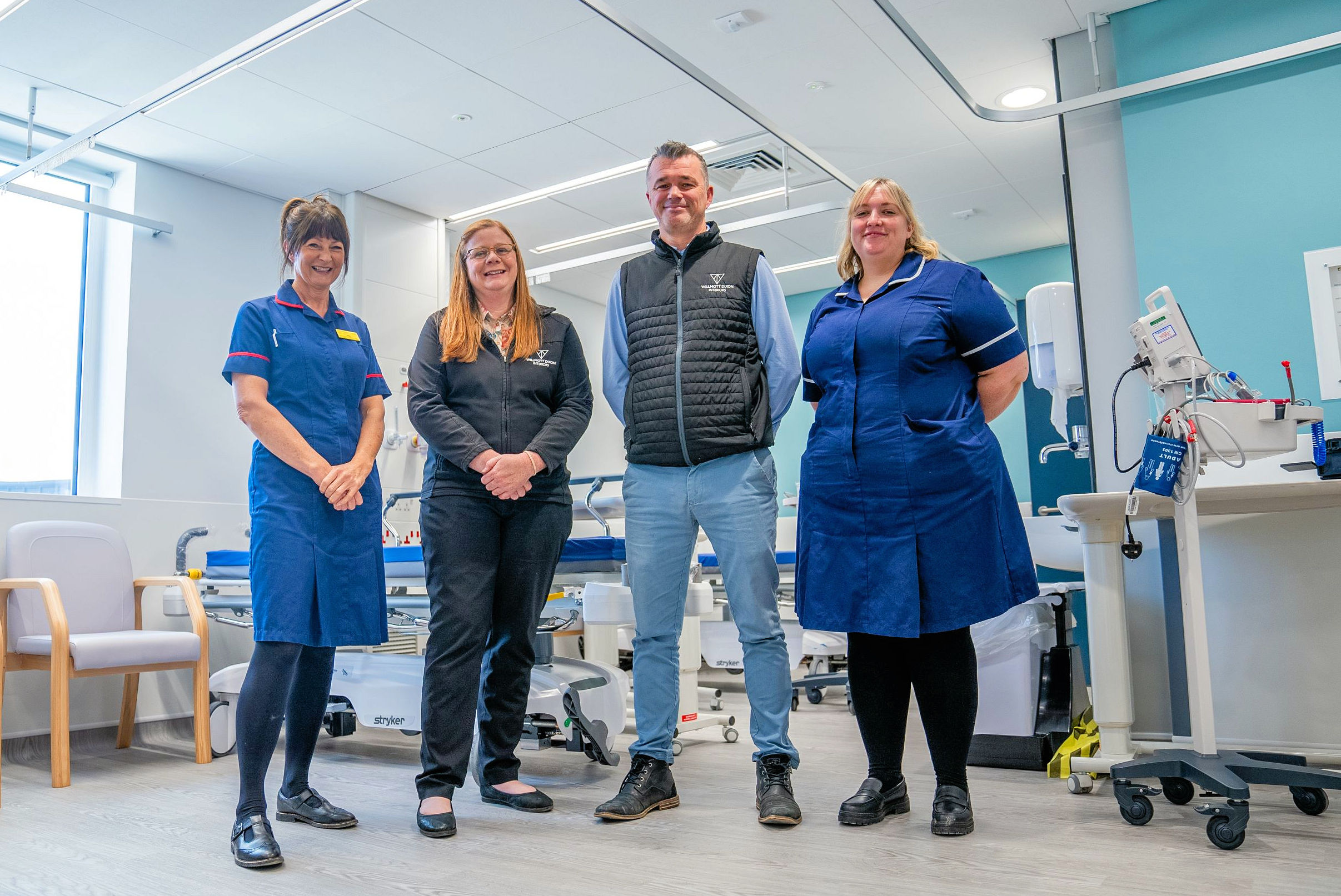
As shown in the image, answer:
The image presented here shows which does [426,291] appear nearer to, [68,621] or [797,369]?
[68,621]

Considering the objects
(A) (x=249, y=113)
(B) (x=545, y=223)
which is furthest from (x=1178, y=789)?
(B) (x=545, y=223)

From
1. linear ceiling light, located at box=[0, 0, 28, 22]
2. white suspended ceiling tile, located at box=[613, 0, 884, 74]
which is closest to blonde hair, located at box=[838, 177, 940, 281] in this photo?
white suspended ceiling tile, located at box=[613, 0, 884, 74]

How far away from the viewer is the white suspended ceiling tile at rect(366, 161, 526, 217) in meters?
5.26

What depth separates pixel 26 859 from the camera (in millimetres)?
2051

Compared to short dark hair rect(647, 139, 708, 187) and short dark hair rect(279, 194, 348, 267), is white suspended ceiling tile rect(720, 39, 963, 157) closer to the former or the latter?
short dark hair rect(647, 139, 708, 187)

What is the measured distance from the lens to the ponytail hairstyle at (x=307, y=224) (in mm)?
2135

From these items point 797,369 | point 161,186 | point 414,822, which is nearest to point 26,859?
point 414,822

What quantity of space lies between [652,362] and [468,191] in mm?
3638

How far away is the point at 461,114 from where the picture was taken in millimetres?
4562

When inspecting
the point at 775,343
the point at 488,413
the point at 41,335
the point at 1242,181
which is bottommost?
the point at 488,413

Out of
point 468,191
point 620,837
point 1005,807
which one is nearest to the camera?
point 620,837

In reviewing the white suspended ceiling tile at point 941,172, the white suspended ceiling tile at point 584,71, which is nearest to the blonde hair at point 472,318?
the white suspended ceiling tile at point 584,71

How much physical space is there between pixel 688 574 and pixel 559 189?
3.69 m

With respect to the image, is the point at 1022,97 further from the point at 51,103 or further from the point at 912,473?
the point at 51,103
